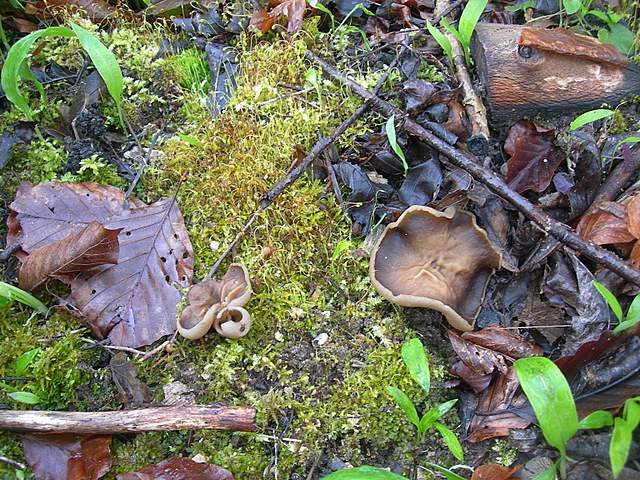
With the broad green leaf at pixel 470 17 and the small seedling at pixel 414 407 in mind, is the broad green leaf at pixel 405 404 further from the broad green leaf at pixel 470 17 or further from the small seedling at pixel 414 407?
the broad green leaf at pixel 470 17

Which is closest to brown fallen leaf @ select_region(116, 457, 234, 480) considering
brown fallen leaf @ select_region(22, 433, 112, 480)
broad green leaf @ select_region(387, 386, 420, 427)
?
brown fallen leaf @ select_region(22, 433, 112, 480)

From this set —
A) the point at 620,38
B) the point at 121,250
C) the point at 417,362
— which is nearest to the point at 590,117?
the point at 620,38

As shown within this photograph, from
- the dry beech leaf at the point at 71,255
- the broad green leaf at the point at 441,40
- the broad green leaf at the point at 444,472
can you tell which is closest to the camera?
the broad green leaf at the point at 444,472

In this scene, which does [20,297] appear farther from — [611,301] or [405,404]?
[611,301]

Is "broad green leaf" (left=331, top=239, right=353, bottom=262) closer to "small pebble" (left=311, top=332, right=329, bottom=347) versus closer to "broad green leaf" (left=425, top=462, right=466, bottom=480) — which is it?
"small pebble" (left=311, top=332, right=329, bottom=347)

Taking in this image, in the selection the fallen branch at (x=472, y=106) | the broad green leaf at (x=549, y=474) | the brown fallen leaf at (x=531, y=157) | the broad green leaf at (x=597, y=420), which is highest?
the fallen branch at (x=472, y=106)

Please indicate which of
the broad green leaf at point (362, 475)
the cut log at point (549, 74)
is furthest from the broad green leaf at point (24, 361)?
the cut log at point (549, 74)

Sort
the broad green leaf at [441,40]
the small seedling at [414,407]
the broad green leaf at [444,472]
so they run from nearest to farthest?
the broad green leaf at [444,472] < the small seedling at [414,407] < the broad green leaf at [441,40]
